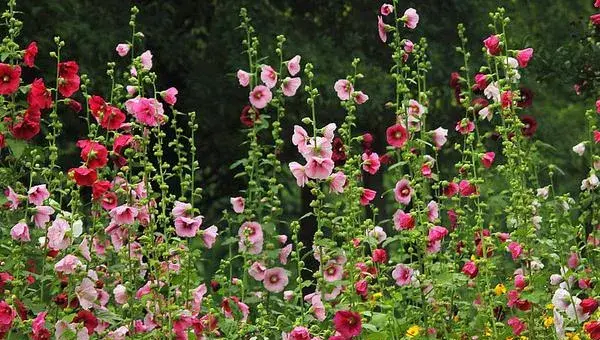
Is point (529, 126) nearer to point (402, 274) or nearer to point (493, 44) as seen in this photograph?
point (493, 44)

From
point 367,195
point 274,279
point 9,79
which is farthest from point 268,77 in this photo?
point 9,79

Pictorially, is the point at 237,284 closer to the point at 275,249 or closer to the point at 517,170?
the point at 275,249

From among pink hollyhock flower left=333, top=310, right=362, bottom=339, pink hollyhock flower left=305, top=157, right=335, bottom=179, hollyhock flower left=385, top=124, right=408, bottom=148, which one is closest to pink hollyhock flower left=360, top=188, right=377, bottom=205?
hollyhock flower left=385, top=124, right=408, bottom=148

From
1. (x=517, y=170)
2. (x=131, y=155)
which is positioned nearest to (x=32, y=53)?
(x=131, y=155)

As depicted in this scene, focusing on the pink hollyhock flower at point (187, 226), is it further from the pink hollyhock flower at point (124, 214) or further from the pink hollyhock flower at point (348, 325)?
the pink hollyhock flower at point (348, 325)

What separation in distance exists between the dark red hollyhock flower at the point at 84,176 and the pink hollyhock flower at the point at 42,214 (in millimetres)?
282

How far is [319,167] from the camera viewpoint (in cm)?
496

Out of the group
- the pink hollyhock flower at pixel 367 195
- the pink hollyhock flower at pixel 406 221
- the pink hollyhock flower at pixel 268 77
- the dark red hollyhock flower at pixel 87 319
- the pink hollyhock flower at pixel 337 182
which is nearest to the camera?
the dark red hollyhock flower at pixel 87 319

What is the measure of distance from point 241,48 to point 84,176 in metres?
8.04

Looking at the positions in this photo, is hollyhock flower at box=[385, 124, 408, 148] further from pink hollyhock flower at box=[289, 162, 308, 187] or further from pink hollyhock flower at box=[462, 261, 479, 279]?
pink hollyhock flower at box=[289, 162, 308, 187]

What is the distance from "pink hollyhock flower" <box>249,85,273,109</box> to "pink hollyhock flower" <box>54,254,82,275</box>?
1.33 meters

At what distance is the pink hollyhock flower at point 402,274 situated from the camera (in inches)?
217

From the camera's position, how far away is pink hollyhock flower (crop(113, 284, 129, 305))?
5.26 meters

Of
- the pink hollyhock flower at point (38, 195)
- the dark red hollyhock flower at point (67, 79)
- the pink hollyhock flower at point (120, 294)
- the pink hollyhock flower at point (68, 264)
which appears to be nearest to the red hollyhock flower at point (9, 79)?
the dark red hollyhock flower at point (67, 79)
